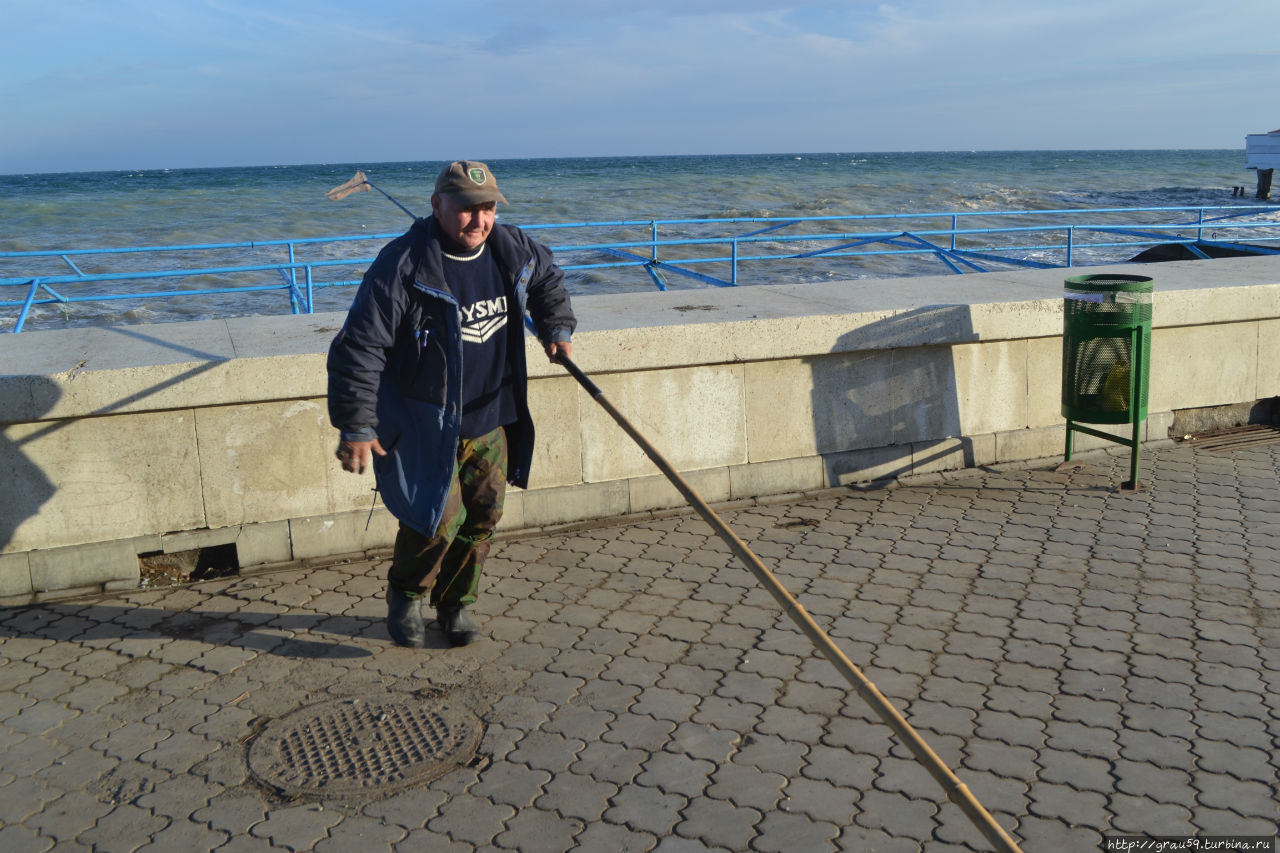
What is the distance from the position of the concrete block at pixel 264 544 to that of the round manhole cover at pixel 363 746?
1487 millimetres

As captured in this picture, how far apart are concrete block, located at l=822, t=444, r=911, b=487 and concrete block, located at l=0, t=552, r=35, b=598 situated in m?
4.06

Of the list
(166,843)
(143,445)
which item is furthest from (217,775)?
(143,445)

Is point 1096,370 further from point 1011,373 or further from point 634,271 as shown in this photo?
point 634,271

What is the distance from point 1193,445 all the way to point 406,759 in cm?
578

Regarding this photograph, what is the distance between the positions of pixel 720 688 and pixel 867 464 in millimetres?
2759

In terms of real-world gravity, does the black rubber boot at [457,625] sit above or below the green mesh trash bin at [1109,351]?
below

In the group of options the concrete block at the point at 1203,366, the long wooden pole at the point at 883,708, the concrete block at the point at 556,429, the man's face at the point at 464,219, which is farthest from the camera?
the concrete block at the point at 1203,366

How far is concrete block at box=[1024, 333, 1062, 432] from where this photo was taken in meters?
6.87

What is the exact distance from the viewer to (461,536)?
4414 mm

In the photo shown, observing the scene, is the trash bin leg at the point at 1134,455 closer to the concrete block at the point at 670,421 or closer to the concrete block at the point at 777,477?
the concrete block at the point at 777,477

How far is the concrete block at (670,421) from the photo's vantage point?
5.86m

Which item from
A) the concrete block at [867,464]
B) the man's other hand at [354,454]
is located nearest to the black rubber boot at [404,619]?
the man's other hand at [354,454]

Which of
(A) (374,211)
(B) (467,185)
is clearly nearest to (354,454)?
(B) (467,185)

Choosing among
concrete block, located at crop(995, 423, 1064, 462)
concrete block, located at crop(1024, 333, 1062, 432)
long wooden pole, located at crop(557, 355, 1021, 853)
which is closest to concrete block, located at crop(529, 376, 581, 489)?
long wooden pole, located at crop(557, 355, 1021, 853)
